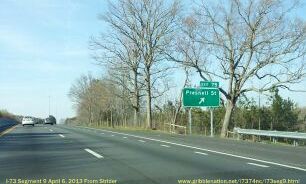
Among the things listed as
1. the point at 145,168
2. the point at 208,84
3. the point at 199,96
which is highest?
the point at 208,84

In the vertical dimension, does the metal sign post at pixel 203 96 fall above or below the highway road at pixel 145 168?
above

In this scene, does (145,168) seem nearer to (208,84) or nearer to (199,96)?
(208,84)

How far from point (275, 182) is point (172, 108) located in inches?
2195

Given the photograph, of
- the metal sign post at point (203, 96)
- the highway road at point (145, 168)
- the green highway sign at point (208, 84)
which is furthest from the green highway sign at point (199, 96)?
the highway road at point (145, 168)

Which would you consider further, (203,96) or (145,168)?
(203,96)

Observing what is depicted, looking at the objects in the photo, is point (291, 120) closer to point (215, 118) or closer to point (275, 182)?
point (215, 118)

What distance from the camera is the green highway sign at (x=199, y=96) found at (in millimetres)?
39500

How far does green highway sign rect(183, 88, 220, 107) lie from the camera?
39.5 metres

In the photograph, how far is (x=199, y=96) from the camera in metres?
39.9

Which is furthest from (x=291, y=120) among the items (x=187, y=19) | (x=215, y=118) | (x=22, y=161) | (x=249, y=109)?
(x=22, y=161)

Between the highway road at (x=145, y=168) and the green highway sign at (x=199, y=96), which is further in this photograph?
the green highway sign at (x=199, y=96)

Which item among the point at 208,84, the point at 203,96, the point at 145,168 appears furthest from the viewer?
the point at 203,96

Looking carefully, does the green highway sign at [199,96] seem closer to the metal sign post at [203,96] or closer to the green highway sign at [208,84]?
the metal sign post at [203,96]

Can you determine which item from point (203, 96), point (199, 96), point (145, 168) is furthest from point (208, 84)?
point (145, 168)
